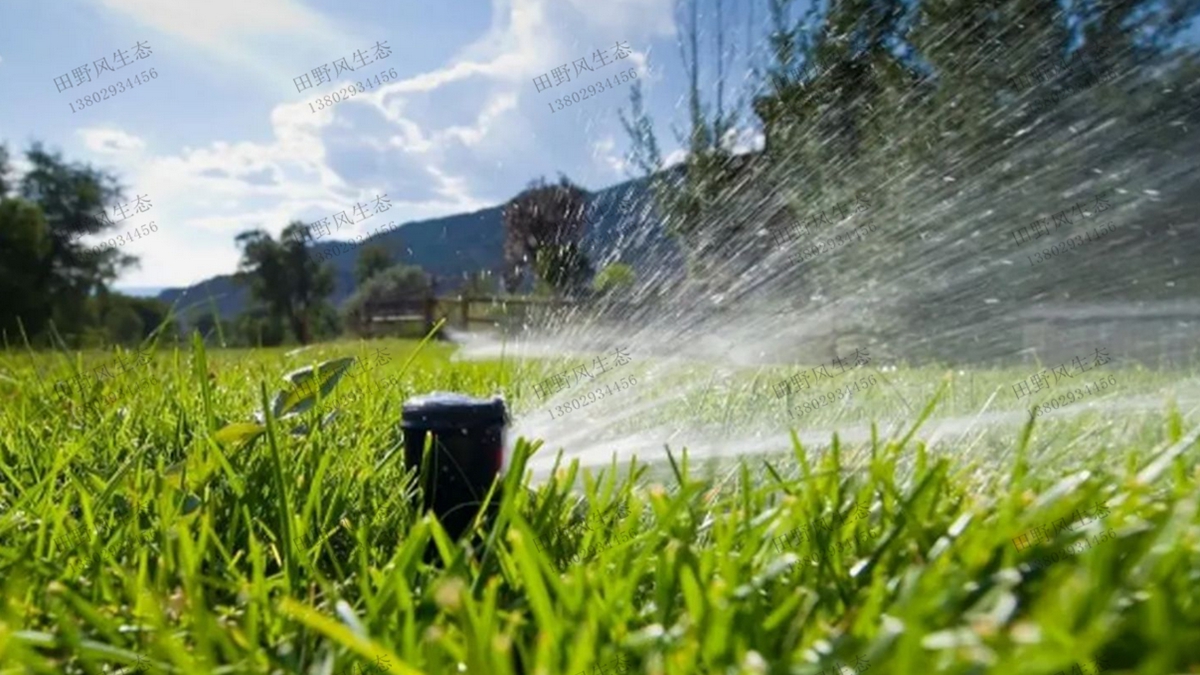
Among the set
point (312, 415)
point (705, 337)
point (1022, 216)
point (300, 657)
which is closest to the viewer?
point (300, 657)

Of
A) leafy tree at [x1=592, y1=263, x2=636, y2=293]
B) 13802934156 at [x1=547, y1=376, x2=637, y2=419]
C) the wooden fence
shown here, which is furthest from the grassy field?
the wooden fence

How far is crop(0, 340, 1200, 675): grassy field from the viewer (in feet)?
2.55

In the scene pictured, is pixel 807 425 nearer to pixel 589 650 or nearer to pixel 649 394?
pixel 649 394

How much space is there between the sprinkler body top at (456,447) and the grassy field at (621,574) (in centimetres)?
7

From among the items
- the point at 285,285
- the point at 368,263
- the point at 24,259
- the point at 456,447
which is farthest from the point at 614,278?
the point at 285,285

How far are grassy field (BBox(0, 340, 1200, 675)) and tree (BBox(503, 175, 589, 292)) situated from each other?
2.83 meters

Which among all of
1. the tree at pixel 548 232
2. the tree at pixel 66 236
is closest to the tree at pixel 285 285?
the tree at pixel 66 236

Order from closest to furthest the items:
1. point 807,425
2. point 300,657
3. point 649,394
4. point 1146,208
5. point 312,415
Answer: point 300,657 < point 312,415 < point 807,425 < point 649,394 < point 1146,208

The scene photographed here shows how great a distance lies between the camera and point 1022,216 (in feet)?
15.4

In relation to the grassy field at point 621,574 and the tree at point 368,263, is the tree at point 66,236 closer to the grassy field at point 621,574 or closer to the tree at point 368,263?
the tree at point 368,263

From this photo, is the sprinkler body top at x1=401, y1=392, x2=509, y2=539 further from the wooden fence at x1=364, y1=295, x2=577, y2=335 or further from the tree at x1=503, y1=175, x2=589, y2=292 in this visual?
the wooden fence at x1=364, y1=295, x2=577, y2=335

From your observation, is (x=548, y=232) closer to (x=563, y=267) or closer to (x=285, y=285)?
(x=563, y=267)

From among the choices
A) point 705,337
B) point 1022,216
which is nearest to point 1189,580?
point 705,337

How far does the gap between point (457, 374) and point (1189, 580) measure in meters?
3.44
